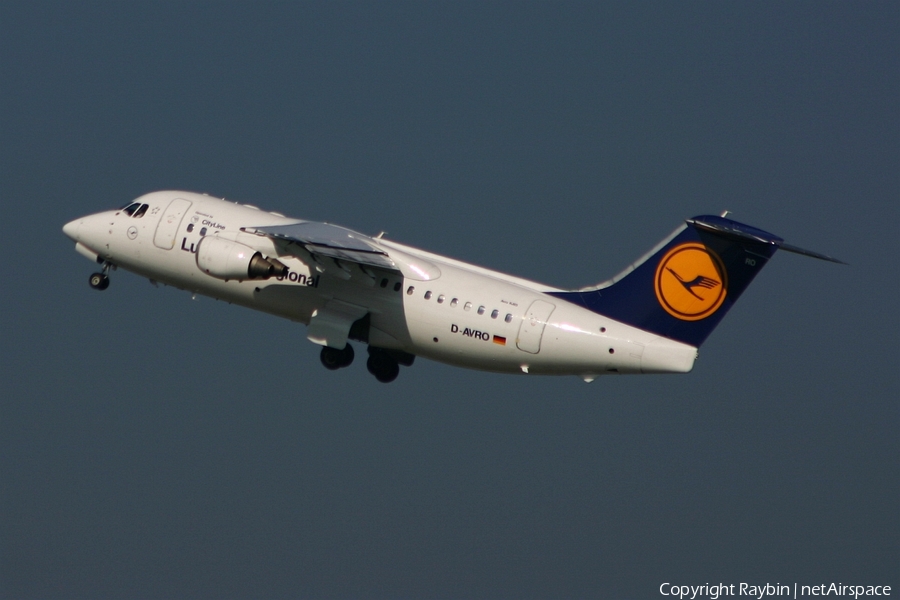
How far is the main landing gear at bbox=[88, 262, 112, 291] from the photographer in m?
29.5

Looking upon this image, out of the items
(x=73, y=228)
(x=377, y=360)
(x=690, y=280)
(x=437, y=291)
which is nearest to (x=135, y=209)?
(x=73, y=228)

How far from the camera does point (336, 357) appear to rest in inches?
1069

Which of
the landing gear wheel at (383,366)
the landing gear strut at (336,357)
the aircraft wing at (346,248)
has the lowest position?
the landing gear strut at (336,357)

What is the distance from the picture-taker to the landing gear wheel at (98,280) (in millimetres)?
29500

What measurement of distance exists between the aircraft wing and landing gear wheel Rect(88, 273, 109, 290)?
16.7 ft

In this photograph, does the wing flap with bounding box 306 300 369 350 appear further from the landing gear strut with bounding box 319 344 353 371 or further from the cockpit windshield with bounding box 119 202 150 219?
the cockpit windshield with bounding box 119 202 150 219

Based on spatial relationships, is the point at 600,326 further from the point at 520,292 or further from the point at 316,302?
the point at 316,302

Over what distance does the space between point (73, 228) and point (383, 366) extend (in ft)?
22.1

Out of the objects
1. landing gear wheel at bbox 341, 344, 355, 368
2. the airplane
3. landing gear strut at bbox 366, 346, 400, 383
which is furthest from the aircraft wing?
landing gear strut at bbox 366, 346, 400, 383

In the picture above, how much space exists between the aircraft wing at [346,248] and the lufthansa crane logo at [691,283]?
397 cm

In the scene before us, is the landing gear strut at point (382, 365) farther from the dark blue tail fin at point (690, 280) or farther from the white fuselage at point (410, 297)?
the dark blue tail fin at point (690, 280)

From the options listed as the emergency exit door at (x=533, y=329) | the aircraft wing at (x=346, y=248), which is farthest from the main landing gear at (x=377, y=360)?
the emergency exit door at (x=533, y=329)

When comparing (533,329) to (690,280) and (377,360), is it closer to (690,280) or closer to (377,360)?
(690,280)

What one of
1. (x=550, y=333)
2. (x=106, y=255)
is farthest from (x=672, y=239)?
(x=106, y=255)
